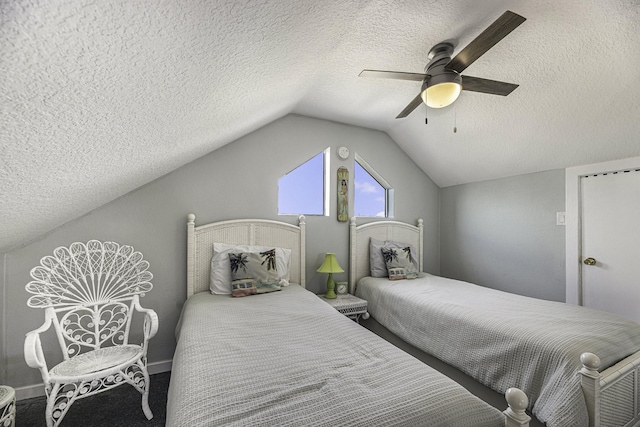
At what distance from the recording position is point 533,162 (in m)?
2.66

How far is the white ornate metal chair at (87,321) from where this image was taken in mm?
1504

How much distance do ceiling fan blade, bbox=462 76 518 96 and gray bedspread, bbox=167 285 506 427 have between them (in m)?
1.60

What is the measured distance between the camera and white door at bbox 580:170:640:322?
83.0 inches

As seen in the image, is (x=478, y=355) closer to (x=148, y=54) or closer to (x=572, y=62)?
(x=572, y=62)

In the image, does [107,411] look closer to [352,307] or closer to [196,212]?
[196,212]

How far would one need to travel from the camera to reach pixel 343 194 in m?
3.12

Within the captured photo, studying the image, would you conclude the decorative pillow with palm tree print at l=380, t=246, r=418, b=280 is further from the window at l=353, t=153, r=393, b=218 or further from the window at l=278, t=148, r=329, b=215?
the window at l=278, t=148, r=329, b=215

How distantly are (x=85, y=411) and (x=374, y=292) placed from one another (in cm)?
238

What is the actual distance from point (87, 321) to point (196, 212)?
1172mm

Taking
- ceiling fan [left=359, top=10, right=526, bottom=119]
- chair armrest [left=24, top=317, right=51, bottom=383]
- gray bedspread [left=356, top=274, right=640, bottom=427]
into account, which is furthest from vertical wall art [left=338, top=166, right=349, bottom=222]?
chair armrest [left=24, top=317, right=51, bottom=383]

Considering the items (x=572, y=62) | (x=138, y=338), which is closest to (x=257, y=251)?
(x=138, y=338)

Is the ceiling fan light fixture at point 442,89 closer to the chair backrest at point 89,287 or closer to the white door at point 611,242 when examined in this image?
the white door at point 611,242

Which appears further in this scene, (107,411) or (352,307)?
(352,307)

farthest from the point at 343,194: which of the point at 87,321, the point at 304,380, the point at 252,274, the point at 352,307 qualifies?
the point at 87,321
